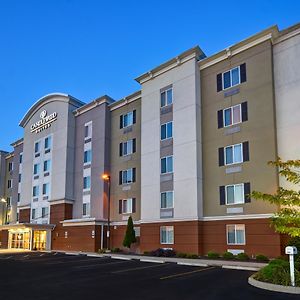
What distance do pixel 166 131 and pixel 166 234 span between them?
358 inches

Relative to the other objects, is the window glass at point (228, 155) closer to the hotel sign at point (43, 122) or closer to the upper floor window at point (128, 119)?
the upper floor window at point (128, 119)

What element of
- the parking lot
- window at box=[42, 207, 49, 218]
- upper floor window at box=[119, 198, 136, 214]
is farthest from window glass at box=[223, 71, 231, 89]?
window at box=[42, 207, 49, 218]

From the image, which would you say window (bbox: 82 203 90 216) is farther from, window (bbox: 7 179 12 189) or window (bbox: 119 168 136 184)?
window (bbox: 7 179 12 189)

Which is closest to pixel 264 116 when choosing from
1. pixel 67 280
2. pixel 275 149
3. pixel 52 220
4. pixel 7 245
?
pixel 275 149

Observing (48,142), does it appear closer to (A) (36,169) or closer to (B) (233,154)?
(A) (36,169)

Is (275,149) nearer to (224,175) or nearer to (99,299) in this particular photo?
(224,175)

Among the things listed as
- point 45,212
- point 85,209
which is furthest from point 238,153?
point 45,212

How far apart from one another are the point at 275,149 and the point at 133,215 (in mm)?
15987

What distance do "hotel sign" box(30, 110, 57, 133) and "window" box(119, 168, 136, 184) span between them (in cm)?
1366

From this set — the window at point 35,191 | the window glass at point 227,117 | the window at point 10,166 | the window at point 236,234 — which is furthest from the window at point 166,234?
the window at point 10,166

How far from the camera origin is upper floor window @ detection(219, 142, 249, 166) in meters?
27.4

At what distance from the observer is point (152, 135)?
34.0 m

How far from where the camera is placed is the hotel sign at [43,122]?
46.2 m

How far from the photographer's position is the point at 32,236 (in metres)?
43.5
